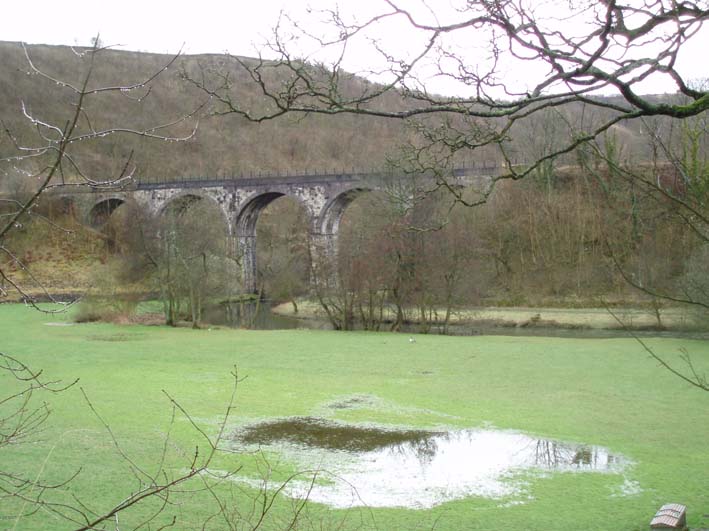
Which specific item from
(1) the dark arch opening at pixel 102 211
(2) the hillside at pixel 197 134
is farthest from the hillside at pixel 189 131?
(1) the dark arch opening at pixel 102 211

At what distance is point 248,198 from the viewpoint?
4103 cm

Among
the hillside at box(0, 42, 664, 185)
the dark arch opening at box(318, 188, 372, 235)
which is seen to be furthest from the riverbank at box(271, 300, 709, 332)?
the hillside at box(0, 42, 664, 185)

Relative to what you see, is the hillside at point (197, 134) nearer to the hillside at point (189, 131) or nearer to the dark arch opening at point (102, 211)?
the hillside at point (189, 131)

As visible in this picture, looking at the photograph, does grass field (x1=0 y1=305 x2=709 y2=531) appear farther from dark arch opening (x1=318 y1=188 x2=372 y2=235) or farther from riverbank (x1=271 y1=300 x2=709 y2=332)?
dark arch opening (x1=318 y1=188 x2=372 y2=235)

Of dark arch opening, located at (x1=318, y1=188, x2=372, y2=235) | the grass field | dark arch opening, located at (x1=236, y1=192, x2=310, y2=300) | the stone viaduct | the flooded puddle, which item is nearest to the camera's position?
the grass field

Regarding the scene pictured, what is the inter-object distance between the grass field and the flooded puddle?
0.24m

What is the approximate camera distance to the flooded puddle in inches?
245

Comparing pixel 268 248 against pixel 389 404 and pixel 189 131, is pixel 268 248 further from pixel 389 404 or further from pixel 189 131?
pixel 389 404

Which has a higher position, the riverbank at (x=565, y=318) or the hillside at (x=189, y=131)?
the hillside at (x=189, y=131)

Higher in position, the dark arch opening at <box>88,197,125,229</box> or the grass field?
the dark arch opening at <box>88,197,125,229</box>

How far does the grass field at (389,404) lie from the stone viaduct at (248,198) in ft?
66.8

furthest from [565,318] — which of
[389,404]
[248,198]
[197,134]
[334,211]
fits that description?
[197,134]

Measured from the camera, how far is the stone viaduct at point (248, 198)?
3897cm

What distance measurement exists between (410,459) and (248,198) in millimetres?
34686
